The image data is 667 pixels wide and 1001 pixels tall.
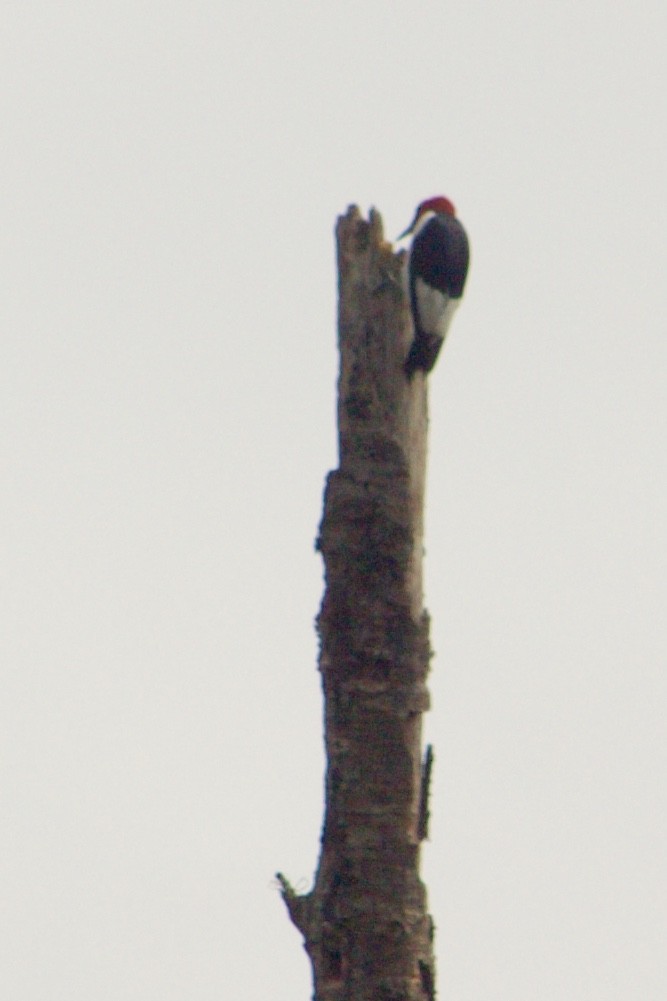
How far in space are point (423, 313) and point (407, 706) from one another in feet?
6.65

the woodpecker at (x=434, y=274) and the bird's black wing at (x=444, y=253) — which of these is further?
the bird's black wing at (x=444, y=253)

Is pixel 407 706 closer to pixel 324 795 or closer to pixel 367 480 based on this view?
pixel 324 795

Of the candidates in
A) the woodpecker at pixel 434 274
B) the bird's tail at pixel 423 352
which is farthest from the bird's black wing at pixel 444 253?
the bird's tail at pixel 423 352

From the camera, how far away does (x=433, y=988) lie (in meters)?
5.83

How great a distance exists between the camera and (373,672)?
19.7 ft

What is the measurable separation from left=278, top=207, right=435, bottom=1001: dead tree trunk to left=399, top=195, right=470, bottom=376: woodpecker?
194 mm

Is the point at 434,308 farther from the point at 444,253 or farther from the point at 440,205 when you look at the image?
the point at 440,205

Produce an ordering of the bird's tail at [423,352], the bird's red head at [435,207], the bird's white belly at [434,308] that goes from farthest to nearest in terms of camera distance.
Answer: the bird's red head at [435,207], the bird's white belly at [434,308], the bird's tail at [423,352]

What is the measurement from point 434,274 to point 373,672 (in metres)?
2.99

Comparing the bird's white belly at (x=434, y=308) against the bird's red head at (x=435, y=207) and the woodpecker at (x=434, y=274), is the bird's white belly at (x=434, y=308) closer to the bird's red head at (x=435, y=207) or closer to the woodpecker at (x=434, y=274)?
the woodpecker at (x=434, y=274)

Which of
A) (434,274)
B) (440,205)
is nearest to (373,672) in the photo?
(434,274)

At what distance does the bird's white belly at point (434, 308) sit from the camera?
7.39 m

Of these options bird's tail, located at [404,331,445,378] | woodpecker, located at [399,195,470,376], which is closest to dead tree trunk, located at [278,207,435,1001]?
bird's tail, located at [404,331,445,378]

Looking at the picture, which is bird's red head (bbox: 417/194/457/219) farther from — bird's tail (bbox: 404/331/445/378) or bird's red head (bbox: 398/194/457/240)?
bird's tail (bbox: 404/331/445/378)
